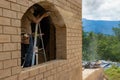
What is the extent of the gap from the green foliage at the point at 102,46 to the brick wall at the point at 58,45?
94.5 ft

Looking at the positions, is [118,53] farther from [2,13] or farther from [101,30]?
[2,13]

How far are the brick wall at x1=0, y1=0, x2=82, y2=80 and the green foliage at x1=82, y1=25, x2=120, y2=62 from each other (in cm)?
2882

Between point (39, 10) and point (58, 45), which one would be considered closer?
point (39, 10)

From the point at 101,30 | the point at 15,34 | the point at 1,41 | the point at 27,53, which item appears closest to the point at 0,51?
the point at 1,41

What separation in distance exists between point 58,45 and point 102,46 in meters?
32.4

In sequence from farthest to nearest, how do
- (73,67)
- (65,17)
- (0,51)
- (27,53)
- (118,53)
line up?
(118,53)
(73,67)
(65,17)
(27,53)
(0,51)

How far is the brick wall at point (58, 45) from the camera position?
107 inches

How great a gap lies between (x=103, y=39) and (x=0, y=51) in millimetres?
35001

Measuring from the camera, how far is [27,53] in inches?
156

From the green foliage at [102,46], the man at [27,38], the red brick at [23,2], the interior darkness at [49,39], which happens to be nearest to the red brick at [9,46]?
the red brick at [23,2]

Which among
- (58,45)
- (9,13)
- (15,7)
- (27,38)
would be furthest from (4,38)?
(58,45)

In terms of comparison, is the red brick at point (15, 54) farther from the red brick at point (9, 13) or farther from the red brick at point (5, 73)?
the red brick at point (9, 13)

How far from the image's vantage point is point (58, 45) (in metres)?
4.77

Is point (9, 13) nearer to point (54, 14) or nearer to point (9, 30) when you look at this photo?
point (9, 30)
